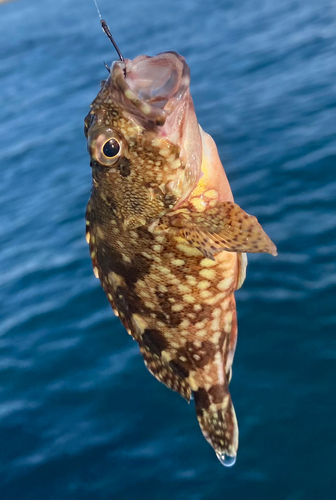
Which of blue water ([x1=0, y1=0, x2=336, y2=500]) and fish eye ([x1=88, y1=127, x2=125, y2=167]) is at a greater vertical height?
fish eye ([x1=88, y1=127, x2=125, y2=167])

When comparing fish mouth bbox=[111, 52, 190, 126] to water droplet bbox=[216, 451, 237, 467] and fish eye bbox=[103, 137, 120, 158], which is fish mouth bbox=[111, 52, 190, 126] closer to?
fish eye bbox=[103, 137, 120, 158]

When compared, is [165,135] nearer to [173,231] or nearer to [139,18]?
[173,231]

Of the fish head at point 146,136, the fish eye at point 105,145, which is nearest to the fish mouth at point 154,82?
the fish head at point 146,136

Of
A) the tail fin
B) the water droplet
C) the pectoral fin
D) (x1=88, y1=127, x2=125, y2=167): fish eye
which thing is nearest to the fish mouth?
(x1=88, y1=127, x2=125, y2=167): fish eye

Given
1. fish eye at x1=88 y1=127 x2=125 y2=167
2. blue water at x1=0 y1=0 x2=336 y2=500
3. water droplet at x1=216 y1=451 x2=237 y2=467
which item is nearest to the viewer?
fish eye at x1=88 y1=127 x2=125 y2=167

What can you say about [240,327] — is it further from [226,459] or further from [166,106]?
[166,106]

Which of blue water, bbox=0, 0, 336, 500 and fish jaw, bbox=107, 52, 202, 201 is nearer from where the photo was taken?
fish jaw, bbox=107, 52, 202, 201

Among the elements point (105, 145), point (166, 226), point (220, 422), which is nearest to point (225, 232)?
point (166, 226)
